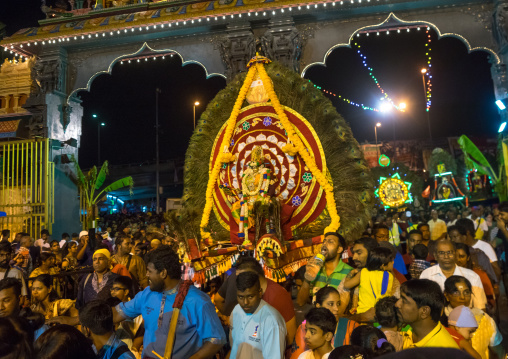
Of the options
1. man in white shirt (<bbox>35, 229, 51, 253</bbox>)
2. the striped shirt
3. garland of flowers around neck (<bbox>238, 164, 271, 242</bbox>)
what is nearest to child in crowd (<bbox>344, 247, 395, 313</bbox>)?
the striped shirt

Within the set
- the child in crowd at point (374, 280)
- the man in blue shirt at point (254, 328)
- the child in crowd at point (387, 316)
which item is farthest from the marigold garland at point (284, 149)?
the man in blue shirt at point (254, 328)

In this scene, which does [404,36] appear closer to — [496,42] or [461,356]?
[496,42]

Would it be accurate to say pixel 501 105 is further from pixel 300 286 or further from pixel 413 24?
pixel 300 286

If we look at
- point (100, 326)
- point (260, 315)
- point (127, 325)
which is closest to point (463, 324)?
point (260, 315)

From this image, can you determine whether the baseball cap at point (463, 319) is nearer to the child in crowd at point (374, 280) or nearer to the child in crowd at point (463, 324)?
the child in crowd at point (463, 324)

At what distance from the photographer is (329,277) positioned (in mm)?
5363

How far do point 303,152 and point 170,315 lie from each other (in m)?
5.17

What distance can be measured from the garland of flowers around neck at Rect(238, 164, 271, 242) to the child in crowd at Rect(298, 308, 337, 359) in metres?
4.23

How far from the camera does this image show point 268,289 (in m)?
4.68

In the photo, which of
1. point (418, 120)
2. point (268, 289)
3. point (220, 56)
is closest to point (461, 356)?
point (268, 289)

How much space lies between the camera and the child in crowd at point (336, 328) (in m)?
3.78

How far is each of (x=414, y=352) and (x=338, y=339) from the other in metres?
2.83

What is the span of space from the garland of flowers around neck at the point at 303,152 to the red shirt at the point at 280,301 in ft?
11.0

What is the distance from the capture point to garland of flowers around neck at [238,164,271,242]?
784 cm
